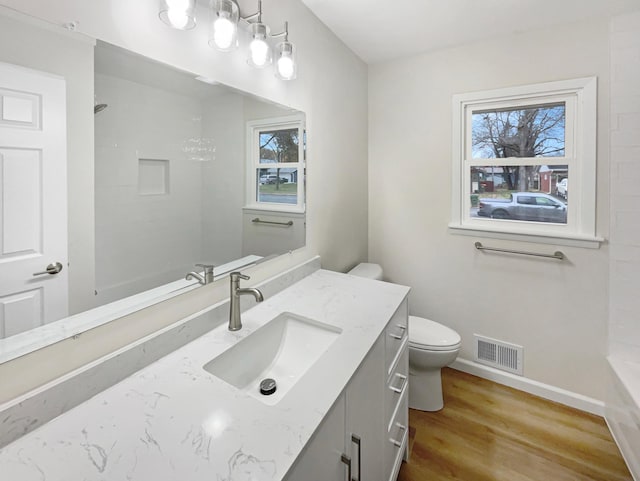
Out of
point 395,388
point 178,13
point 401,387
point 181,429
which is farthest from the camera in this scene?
point 401,387

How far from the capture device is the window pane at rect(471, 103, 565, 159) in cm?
206

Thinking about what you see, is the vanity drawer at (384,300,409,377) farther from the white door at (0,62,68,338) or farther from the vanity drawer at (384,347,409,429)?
the white door at (0,62,68,338)

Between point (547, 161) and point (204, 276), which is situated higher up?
point (547, 161)

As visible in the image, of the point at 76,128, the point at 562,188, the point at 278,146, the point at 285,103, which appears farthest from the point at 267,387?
the point at 562,188

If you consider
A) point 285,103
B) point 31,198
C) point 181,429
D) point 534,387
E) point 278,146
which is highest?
point 285,103

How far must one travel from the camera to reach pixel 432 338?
1938 mm

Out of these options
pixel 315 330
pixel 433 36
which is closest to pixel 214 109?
pixel 315 330

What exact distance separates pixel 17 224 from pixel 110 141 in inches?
12.1

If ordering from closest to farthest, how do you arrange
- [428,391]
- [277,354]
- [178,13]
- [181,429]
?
[181,429], [178,13], [277,354], [428,391]

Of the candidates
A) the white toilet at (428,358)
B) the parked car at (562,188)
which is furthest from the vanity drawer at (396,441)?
the parked car at (562,188)

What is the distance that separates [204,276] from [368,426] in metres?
0.79

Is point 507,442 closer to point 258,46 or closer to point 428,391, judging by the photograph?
point 428,391

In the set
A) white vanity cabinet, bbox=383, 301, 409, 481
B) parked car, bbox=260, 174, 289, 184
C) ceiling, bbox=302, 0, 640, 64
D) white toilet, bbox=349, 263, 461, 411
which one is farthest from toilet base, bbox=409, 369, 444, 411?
ceiling, bbox=302, 0, 640, 64

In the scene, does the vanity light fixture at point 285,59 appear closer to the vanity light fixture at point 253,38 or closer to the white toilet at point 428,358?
the vanity light fixture at point 253,38
